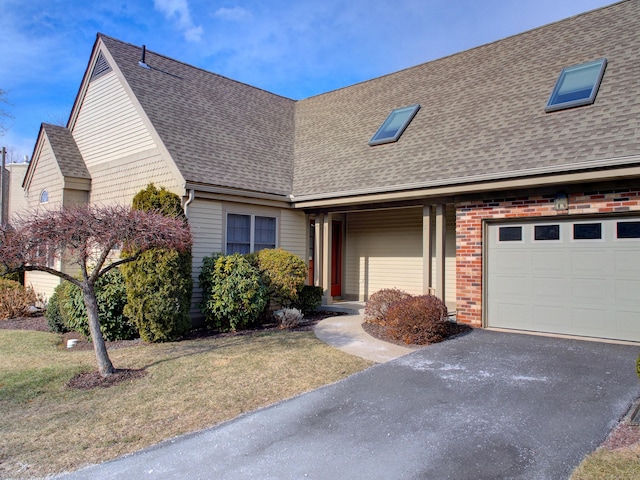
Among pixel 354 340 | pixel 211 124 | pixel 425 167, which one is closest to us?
pixel 354 340

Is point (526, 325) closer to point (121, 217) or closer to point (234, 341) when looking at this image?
point (234, 341)

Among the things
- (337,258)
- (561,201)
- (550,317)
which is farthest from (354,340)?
(337,258)

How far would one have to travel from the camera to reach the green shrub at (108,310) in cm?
853

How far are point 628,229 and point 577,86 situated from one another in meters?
3.24

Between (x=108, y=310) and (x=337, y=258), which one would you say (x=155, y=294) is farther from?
(x=337, y=258)

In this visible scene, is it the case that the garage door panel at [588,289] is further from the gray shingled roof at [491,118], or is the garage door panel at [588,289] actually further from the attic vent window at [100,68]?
the attic vent window at [100,68]

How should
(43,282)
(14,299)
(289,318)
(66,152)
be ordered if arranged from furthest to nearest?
(43,282), (66,152), (14,299), (289,318)

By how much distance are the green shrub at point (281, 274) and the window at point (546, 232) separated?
488cm

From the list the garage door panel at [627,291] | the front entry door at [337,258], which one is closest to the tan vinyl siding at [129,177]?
the front entry door at [337,258]

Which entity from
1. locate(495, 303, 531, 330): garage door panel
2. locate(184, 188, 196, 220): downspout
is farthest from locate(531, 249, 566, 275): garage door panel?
locate(184, 188, 196, 220): downspout

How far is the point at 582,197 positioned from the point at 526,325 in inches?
101

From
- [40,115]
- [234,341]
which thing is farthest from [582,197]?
[40,115]

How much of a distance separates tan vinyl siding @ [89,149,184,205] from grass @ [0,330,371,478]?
397cm

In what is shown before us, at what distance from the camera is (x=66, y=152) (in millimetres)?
13234
